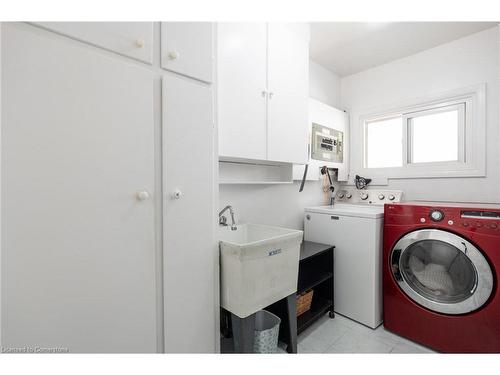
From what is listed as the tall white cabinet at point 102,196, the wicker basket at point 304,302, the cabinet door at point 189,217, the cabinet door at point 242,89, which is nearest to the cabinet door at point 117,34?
the tall white cabinet at point 102,196

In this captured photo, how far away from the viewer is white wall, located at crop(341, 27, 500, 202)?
1.97 meters

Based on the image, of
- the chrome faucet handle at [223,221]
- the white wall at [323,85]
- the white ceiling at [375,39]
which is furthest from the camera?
the white wall at [323,85]

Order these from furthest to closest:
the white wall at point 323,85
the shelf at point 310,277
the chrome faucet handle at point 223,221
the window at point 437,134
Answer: the white wall at point 323,85, the window at point 437,134, the shelf at point 310,277, the chrome faucet handle at point 223,221

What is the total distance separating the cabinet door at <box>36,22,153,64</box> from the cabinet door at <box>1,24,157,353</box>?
0.04 m

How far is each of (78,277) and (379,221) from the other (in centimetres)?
189

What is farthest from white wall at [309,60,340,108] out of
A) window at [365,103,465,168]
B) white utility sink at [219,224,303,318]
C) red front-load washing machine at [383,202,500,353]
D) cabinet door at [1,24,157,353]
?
cabinet door at [1,24,157,353]

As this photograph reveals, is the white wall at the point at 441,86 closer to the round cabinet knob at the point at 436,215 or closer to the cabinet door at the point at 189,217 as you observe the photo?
the round cabinet knob at the point at 436,215

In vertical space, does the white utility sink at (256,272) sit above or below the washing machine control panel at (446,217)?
below

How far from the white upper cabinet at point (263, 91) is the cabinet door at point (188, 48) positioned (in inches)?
10.4

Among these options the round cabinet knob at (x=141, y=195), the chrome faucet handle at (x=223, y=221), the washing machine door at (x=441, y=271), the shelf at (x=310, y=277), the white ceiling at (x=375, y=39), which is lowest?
the shelf at (x=310, y=277)

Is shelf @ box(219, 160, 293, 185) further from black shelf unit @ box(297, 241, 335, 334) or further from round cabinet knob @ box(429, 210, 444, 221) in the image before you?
round cabinet knob @ box(429, 210, 444, 221)

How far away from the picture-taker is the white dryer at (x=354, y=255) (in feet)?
6.11

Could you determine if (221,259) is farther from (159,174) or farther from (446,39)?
(446,39)
